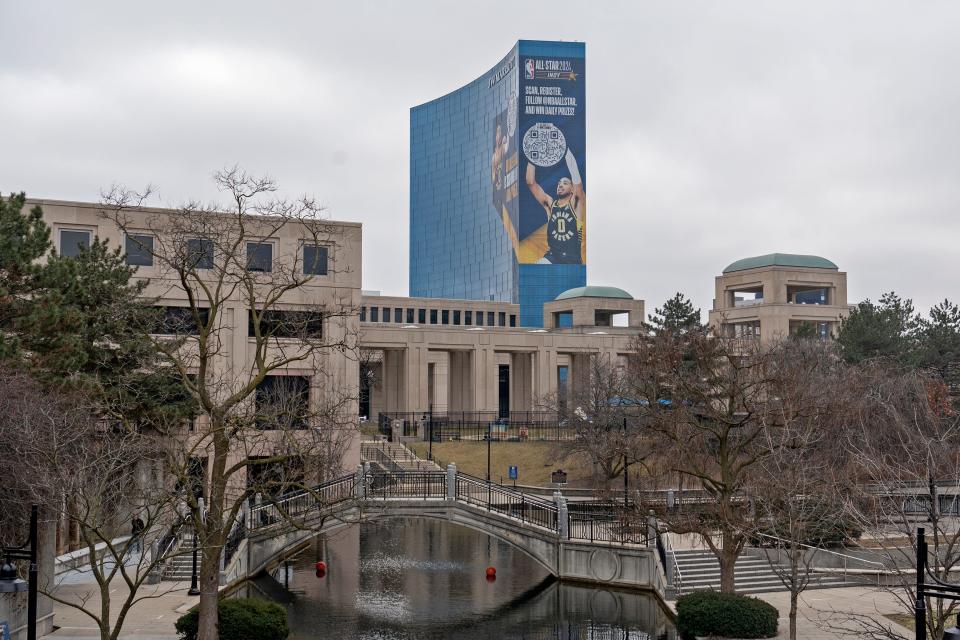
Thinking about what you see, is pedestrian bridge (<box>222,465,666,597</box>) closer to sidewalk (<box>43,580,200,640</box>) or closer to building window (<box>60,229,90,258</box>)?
sidewalk (<box>43,580,200,640</box>)

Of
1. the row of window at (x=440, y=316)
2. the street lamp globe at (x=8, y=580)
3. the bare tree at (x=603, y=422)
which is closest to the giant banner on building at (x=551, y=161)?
the row of window at (x=440, y=316)

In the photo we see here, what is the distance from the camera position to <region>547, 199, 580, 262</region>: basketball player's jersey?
157m

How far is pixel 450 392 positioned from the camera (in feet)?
291

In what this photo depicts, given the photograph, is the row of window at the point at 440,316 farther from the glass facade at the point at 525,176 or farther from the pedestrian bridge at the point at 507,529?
the pedestrian bridge at the point at 507,529

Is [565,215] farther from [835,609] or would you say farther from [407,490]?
[835,609]

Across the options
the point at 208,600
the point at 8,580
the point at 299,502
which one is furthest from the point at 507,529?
the point at 8,580

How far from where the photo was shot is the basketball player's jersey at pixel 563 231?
157 m

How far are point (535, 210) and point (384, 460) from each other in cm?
10555

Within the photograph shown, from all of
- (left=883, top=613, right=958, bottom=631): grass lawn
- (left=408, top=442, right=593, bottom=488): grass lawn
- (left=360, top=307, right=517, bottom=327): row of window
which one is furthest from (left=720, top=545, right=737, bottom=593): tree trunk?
(left=360, top=307, right=517, bottom=327): row of window

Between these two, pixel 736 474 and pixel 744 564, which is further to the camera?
pixel 744 564

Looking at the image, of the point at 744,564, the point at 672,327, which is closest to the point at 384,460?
the point at 672,327

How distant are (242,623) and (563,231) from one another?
137 m

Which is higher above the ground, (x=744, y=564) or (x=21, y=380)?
(x=21, y=380)

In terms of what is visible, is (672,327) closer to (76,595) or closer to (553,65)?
(76,595)
